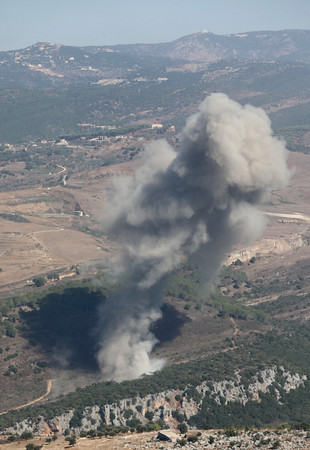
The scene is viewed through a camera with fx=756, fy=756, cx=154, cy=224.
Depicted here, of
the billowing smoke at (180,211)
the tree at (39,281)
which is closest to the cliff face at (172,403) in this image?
the billowing smoke at (180,211)

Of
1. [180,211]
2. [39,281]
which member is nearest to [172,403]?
[180,211]

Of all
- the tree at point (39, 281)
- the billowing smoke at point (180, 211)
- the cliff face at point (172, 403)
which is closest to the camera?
the cliff face at point (172, 403)

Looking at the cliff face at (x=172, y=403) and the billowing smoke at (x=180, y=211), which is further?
the billowing smoke at (x=180, y=211)

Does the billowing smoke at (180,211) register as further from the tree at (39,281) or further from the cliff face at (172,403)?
the tree at (39,281)

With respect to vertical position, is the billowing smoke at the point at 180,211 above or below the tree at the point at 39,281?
above

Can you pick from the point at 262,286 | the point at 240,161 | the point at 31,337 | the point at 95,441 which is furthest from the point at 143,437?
the point at 262,286

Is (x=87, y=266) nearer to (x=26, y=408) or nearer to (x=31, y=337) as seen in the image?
(x=31, y=337)
